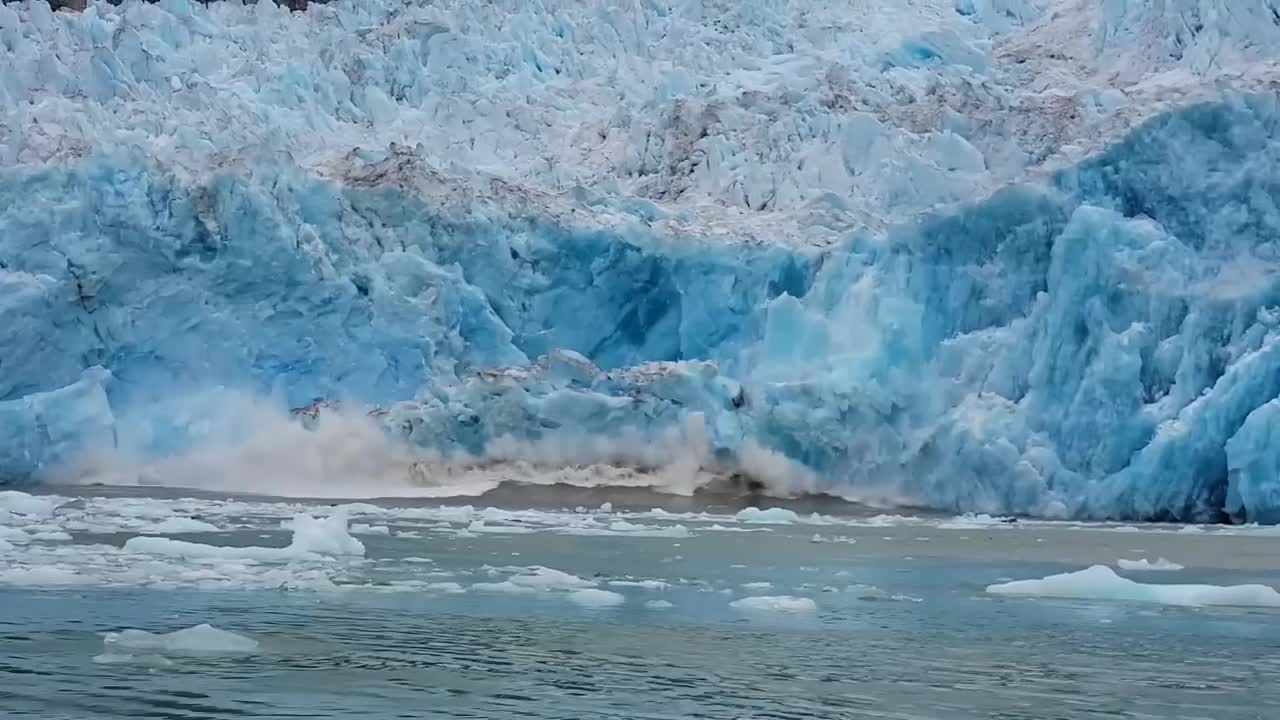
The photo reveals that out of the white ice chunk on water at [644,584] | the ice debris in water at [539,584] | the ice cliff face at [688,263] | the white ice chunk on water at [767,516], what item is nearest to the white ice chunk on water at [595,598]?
the ice debris in water at [539,584]

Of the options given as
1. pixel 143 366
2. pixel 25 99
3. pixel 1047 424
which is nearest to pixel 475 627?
pixel 1047 424

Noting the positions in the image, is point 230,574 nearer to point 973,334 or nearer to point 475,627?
point 475,627

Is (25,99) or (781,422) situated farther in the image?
(25,99)

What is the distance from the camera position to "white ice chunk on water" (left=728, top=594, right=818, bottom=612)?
28.2 ft

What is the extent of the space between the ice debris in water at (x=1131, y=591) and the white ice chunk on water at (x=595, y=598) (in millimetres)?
2280

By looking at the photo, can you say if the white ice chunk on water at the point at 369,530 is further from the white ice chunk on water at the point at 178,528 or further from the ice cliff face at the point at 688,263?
the ice cliff face at the point at 688,263

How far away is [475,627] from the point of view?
7703 millimetres

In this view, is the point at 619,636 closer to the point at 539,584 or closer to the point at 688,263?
the point at 539,584

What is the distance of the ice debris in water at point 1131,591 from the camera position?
30.5 ft

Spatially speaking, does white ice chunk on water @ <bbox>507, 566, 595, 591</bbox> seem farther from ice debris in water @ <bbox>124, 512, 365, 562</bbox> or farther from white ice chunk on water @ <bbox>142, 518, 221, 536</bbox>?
white ice chunk on water @ <bbox>142, 518, 221, 536</bbox>

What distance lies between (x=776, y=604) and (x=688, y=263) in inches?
427

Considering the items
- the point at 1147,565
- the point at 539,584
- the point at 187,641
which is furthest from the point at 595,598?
the point at 1147,565

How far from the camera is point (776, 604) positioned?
8641 millimetres

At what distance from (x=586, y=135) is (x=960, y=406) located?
7.09 m
